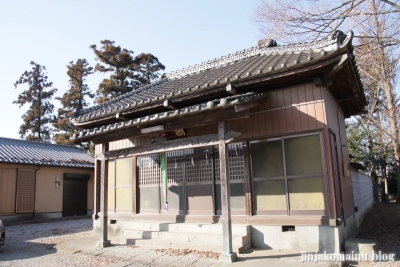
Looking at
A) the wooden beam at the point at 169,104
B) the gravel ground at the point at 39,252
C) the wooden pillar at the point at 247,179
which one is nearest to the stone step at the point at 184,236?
the wooden pillar at the point at 247,179

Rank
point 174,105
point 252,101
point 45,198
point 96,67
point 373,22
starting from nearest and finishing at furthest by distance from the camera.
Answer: point 252,101
point 174,105
point 373,22
point 45,198
point 96,67

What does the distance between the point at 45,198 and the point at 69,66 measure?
17604 millimetres

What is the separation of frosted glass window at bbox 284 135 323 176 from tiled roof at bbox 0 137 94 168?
1335 centimetres

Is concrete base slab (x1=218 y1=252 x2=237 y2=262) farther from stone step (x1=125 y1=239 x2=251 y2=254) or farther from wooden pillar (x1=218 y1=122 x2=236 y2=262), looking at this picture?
stone step (x1=125 y1=239 x2=251 y2=254)

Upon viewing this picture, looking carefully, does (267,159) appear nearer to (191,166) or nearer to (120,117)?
(191,166)

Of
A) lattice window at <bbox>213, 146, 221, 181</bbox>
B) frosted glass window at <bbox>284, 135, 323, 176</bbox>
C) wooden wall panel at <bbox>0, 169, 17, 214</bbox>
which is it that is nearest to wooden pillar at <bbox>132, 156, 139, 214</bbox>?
lattice window at <bbox>213, 146, 221, 181</bbox>

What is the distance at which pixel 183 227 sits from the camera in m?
7.65

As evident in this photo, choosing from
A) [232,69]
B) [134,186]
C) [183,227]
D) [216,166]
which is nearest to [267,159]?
[216,166]

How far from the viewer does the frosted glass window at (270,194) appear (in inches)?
273

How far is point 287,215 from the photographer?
22.3 feet

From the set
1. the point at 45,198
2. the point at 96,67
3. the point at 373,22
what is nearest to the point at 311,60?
the point at 373,22

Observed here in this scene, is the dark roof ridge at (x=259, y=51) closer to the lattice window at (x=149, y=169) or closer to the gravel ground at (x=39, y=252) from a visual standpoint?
the lattice window at (x=149, y=169)

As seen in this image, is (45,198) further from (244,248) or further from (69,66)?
(69,66)

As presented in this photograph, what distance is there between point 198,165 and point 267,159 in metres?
2.04
